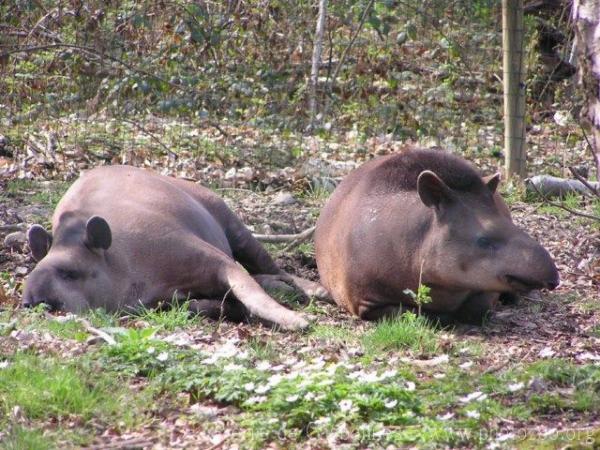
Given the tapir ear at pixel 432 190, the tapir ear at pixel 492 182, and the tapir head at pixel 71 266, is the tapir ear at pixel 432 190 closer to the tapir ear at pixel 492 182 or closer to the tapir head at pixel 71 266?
the tapir ear at pixel 492 182

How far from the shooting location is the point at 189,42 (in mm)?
13086

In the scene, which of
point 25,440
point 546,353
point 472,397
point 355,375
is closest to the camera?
point 25,440

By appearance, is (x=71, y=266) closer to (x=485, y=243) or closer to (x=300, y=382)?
(x=485, y=243)

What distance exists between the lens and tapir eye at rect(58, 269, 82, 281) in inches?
292

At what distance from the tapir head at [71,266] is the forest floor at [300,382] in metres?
0.25

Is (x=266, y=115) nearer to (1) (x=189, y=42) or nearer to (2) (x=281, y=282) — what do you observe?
(1) (x=189, y=42)

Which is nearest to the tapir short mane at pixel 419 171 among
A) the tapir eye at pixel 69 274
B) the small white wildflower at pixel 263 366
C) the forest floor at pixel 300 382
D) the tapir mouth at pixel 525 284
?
the tapir mouth at pixel 525 284

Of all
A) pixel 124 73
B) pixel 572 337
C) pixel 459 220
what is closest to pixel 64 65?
pixel 124 73

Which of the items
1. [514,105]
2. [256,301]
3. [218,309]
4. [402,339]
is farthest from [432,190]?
[514,105]

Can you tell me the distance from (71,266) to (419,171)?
2.48 metres

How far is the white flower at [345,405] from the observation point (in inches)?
190

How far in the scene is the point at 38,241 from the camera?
25.3 ft

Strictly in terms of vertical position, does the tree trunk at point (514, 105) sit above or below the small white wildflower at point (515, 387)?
above

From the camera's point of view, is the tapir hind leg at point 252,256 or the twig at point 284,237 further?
the twig at point 284,237
